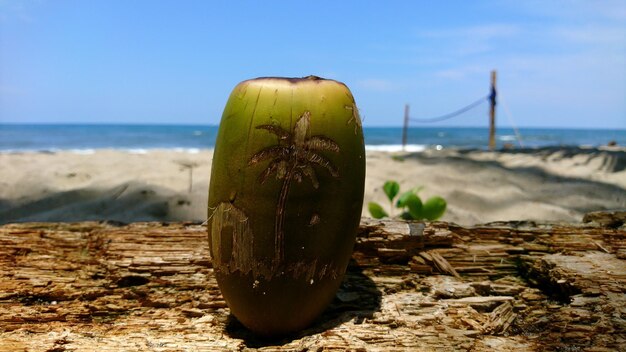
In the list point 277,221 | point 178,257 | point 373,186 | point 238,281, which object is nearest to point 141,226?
point 178,257

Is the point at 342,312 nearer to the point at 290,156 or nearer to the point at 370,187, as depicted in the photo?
the point at 290,156

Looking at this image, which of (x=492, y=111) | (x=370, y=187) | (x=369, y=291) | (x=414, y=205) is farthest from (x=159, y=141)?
(x=369, y=291)

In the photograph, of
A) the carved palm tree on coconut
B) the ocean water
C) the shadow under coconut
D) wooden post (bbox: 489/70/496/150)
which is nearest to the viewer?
the carved palm tree on coconut

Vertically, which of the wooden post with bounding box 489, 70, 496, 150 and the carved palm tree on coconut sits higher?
the wooden post with bounding box 489, 70, 496, 150

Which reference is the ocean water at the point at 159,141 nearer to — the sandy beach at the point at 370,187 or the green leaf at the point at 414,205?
the sandy beach at the point at 370,187

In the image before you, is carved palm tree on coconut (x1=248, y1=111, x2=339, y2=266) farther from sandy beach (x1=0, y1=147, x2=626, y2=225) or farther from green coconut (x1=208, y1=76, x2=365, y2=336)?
sandy beach (x1=0, y1=147, x2=626, y2=225)

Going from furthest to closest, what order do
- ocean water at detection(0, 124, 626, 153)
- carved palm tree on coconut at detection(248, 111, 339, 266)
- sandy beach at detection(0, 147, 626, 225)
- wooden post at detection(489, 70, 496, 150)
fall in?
ocean water at detection(0, 124, 626, 153), wooden post at detection(489, 70, 496, 150), sandy beach at detection(0, 147, 626, 225), carved palm tree on coconut at detection(248, 111, 339, 266)

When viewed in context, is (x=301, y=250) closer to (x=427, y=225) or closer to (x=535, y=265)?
(x=427, y=225)

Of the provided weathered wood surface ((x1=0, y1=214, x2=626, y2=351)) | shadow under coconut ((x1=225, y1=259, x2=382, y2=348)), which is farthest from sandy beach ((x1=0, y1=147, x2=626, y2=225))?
shadow under coconut ((x1=225, y1=259, x2=382, y2=348))
